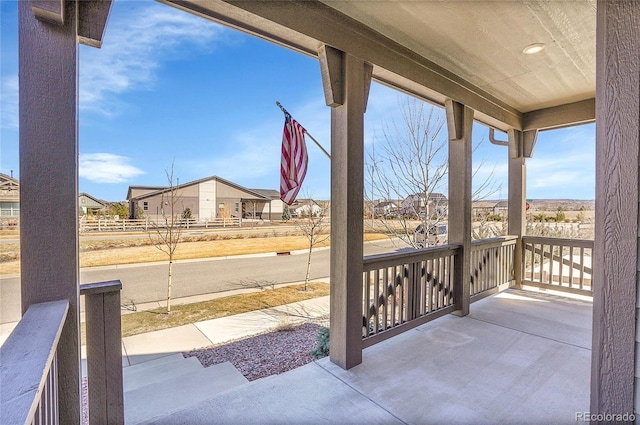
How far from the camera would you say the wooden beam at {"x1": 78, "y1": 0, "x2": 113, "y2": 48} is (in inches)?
55.0

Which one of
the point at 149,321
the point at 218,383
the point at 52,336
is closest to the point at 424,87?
the point at 52,336

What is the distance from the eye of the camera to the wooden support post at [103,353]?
5.46 feet

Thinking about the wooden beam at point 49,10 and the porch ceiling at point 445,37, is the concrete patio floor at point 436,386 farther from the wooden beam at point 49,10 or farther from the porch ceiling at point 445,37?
the porch ceiling at point 445,37

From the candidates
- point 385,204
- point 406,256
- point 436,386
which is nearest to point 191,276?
point 385,204

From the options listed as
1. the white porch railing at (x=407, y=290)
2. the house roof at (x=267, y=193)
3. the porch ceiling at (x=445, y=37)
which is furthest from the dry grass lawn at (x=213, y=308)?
the house roof at (x=267, y=193)

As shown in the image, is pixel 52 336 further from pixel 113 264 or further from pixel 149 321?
Result: pixel 113 264

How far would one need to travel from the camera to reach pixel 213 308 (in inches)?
221

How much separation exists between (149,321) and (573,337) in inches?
224

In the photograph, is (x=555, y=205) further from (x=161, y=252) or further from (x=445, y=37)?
(x=161, y=252)

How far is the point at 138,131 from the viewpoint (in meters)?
10.3

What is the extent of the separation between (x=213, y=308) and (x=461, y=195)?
4.67m

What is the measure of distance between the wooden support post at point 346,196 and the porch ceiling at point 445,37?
0.67 ft

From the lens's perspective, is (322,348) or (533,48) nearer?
(533,48)

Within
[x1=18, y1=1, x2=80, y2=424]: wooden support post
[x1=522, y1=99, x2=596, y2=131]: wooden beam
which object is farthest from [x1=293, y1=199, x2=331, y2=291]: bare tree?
[x1=18, y1=1, x2=80, y2=424]: wooden support post
